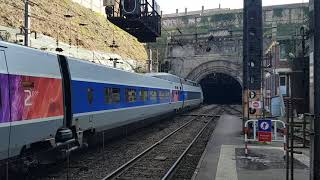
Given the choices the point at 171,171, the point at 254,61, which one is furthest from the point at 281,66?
the point at 171,171

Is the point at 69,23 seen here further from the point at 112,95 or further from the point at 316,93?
the point at 316,93

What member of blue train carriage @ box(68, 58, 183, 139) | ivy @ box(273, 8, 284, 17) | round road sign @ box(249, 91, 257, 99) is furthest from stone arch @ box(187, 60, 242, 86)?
round road sign @ box(249, 91, 257, 99)

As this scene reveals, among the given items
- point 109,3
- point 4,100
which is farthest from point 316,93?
point 109,3

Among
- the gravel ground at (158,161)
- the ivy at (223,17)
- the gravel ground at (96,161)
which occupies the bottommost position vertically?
the gravel ground at (158,161)

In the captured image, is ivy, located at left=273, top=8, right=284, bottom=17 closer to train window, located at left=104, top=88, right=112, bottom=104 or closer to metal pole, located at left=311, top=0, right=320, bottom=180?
train window, located at left=104, top=88, right=112, bottom=104

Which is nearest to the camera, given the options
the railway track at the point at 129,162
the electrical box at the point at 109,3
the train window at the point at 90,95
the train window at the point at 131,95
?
the railway track at the point at 129,162

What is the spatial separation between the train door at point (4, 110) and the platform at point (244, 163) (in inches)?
174

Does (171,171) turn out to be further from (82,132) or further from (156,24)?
(156,24)

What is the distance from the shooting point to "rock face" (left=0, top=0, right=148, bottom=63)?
3075 centimetres

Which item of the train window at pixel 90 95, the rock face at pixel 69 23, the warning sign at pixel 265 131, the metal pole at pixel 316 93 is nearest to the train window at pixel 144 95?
the train window at pixel 90 95

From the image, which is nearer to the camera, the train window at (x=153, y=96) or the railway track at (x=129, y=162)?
the railway track at (x=129, y=162)

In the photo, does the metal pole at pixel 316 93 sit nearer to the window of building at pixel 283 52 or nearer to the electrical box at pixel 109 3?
the electrical box at pixel 109 3

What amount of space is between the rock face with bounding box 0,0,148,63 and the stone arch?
7.57m

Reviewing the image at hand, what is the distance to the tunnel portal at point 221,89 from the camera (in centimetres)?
7219
